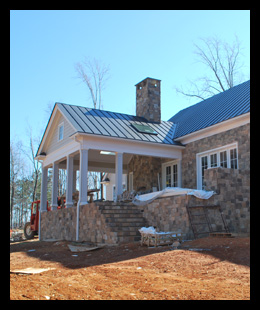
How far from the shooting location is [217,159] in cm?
1434

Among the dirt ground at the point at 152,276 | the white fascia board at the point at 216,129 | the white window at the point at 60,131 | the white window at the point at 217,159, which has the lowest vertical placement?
the dirt ground at the point at 152,276

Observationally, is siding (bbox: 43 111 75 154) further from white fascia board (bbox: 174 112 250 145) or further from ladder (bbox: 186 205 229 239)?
ladder (bbox: 186 205 229 239)

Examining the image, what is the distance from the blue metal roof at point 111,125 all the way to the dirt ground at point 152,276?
647 centimetres

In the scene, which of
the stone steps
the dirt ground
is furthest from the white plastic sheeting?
the dirt ground

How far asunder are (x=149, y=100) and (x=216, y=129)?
5.36 m

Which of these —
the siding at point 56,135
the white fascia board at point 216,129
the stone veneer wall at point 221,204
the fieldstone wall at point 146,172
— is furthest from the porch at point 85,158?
the stone veneer wall at point 221,204

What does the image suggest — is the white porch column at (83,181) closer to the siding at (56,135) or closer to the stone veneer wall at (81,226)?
the stone veneer wall at (81,226)

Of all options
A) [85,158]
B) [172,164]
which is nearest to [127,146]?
[85,158]

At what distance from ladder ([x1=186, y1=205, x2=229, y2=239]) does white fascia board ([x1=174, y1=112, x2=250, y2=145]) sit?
12.2 feet

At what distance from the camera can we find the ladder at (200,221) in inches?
419

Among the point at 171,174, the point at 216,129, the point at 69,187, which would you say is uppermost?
the point at 216,129

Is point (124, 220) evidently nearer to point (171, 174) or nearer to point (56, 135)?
point (171, 174)
